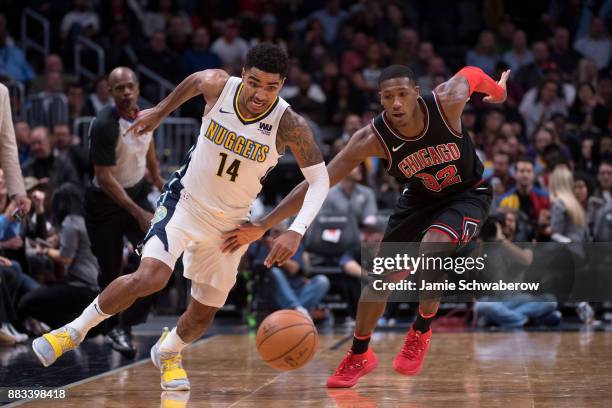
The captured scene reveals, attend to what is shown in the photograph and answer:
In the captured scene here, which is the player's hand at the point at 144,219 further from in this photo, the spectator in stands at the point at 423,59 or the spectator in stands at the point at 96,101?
the spectator in stands at the point at 423,59

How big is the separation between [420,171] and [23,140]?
7.54 metres

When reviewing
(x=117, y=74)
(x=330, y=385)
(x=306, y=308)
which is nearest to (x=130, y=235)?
(x=117, y=74)

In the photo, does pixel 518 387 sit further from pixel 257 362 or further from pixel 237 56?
pixel 237 56

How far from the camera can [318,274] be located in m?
12.3

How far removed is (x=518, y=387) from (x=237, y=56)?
10.7m

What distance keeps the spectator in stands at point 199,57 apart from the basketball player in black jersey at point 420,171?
948 centimetres

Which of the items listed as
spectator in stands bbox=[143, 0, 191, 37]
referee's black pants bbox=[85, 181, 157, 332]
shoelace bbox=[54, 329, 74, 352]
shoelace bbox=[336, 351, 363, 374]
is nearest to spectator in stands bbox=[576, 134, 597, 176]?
spectator in stands bbox=[143, 0, 191, 37]

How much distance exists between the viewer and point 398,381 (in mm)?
6926

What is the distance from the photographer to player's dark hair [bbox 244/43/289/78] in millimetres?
5992

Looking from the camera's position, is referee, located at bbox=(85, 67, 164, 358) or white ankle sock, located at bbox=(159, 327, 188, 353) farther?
referee, located at bbox=(85, 67, 164, 358)

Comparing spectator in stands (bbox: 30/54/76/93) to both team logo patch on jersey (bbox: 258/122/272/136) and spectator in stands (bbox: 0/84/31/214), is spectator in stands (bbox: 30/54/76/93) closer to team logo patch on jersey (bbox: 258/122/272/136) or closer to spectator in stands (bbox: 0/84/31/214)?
spectator in stands (bbox: 0/84/31/214)

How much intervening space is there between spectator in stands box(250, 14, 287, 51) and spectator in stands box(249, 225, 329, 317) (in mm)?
5242

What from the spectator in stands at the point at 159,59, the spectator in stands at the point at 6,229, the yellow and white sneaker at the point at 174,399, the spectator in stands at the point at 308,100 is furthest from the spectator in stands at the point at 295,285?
the yellow and white sneaker at the point at 174,399

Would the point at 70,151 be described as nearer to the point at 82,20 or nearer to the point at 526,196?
the point at 82,20
